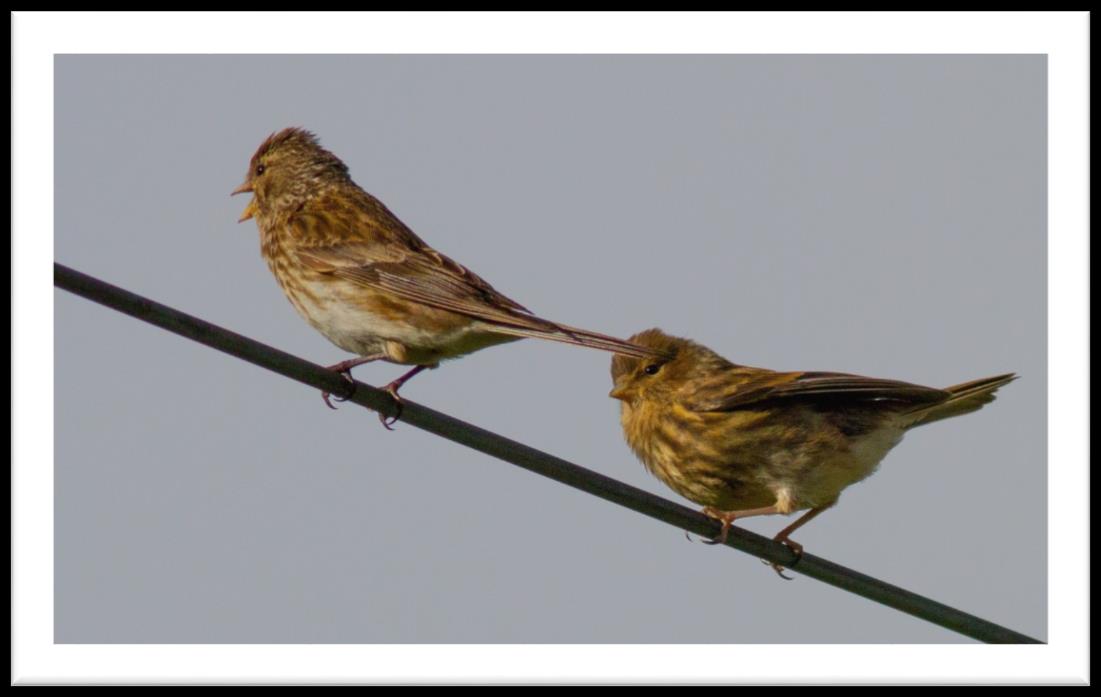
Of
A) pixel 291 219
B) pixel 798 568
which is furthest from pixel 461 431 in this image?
pixel 291 219

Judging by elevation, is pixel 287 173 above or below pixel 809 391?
above

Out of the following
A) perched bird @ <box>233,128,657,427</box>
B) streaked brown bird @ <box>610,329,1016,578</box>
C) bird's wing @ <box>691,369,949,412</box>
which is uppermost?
perched bird @ <box>233,128,657,427</box>

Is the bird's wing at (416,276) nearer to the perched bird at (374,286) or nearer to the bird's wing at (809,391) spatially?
the perched bird at (374,286)

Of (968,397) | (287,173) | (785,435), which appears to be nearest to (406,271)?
(287,173)

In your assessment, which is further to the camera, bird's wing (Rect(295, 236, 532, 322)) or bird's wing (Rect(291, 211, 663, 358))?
bird's wing (Rect(295, 236, 532, 322))

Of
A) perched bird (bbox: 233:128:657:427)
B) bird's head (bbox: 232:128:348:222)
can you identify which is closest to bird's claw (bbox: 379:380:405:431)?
perched bird (bbox: 233:128:657:427)

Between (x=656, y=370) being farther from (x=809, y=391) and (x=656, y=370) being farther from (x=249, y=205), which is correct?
(x=249, y=205)

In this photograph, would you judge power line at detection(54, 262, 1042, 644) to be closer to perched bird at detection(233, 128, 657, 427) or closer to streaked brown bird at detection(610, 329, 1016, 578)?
perched bird at detection(233, 128, 657, 427)

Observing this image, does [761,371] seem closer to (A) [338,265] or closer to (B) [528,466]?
(A) [338,265]

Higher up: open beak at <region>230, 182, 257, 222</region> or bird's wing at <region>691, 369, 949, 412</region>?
open beak at <region>230, 182, 257, 222</region>
